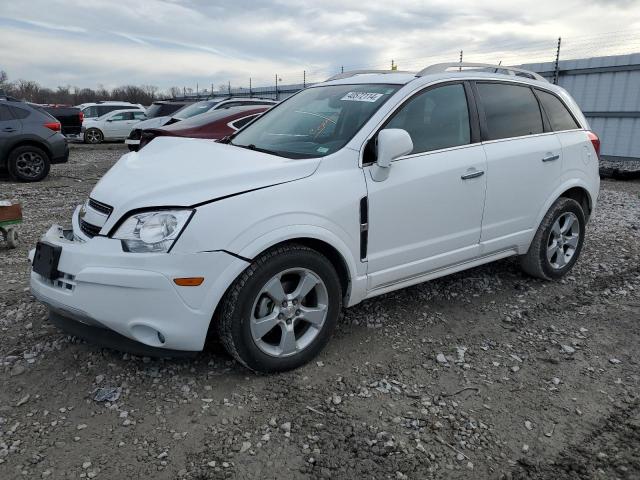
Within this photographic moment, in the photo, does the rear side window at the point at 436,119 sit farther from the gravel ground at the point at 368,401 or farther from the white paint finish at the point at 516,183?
the gravel ground at the point at 368,401

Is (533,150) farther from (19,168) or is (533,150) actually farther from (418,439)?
(19,168)

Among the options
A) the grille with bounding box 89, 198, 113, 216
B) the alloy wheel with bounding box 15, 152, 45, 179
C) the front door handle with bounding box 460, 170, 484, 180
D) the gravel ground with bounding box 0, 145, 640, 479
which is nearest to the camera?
the gravel ground with bounding box 0, 145, 640, 479

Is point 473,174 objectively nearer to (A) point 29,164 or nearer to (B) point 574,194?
(B) point 574,194

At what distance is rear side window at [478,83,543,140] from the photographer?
4.07 m

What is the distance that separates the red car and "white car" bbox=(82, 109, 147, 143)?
13.8 m

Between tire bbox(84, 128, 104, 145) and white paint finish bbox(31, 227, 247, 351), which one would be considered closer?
white paint finish bbox(31, 227, 247, 351)

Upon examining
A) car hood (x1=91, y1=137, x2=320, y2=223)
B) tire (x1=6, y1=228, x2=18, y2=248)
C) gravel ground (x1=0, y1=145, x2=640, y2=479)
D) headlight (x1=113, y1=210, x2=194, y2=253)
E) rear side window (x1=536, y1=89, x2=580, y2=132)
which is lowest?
gravel ground (x1=0, y1=145, x2=640, y2=479)

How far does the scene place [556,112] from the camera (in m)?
4.62

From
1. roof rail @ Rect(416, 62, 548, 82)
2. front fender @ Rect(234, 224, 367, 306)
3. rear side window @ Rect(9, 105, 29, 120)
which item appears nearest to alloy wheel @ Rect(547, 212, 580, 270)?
roof rail @ Rect(416, 62, 548, 82)

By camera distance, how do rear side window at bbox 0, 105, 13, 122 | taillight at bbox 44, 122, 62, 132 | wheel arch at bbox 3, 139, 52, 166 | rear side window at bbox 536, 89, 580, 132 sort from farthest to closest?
taillight at bbox 44, 122, 62, 132 < wheel arch at bbox 3, 139, 52, 166 < rear side window at bbox 0, 105, 13, 122 < rear side window at bbox 536, 89, 580, 132

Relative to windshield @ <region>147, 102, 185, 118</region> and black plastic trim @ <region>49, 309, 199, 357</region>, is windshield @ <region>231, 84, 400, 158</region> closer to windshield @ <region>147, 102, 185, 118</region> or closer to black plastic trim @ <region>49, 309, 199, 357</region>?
black plastic trim @ <region>49, 309, 199, 357</region>

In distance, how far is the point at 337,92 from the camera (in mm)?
3979

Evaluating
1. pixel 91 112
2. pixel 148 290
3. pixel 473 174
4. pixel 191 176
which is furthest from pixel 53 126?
pixel 91 112

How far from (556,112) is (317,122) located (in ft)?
7.53
